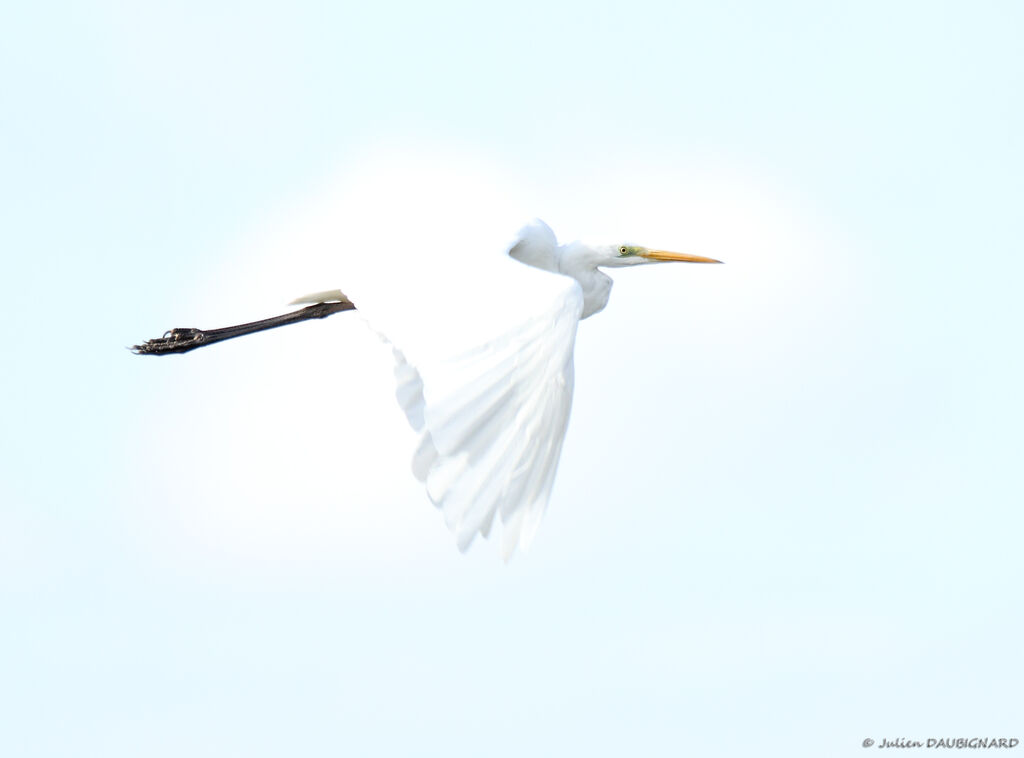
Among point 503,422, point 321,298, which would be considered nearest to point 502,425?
point 503,422

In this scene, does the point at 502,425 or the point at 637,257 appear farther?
the point at 637,257

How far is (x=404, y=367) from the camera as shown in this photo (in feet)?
31.1

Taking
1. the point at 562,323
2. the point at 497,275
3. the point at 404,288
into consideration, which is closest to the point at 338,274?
the point at 404,288

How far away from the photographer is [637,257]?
1195 centimetres

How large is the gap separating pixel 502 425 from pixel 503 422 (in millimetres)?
20

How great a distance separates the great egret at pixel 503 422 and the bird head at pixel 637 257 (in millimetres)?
2953

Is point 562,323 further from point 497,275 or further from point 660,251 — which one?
point 660,251

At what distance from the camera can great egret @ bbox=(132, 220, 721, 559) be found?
7.71 meters

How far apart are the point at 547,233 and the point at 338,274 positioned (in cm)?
190

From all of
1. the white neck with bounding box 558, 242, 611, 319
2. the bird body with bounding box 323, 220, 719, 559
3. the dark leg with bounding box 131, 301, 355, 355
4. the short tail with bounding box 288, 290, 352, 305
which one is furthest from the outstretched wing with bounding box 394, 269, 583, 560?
the dark leg with bounding box 131, 301, 355, 355

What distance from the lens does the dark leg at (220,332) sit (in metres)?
12.3

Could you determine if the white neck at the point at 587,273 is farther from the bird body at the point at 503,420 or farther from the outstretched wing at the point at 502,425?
the outstretched wing at the point at 502,425

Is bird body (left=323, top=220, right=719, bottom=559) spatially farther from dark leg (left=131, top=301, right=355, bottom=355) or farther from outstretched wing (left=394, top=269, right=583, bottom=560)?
dark leg (left=131, top=301, right=355, bottom=355)

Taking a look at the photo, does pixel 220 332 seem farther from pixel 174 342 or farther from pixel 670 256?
pixel 670 256
